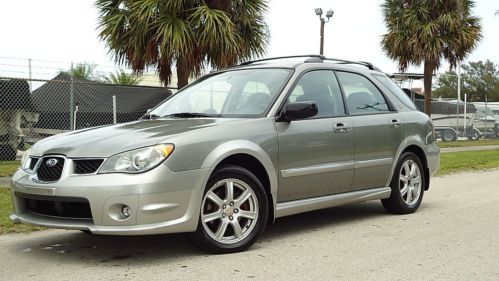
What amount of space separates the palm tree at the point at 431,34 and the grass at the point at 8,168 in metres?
15.3

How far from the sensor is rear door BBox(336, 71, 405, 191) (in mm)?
6051

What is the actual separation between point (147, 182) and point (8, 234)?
2.21m

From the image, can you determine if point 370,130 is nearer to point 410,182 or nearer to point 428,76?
point 410,182

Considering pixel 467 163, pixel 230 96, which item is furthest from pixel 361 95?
pixel 467 163

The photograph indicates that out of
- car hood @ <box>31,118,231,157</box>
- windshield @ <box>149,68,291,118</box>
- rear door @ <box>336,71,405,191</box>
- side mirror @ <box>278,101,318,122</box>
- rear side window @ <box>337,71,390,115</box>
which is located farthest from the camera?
rear side window @ <box>337,71,390,115</box>

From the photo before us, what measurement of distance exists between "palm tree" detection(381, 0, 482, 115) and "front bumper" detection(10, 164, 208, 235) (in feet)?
60.9

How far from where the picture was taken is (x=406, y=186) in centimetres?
679

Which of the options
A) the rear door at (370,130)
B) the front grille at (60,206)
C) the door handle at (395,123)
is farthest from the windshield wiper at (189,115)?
the door handle at (395,123)

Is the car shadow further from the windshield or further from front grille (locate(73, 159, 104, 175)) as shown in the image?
the windshield

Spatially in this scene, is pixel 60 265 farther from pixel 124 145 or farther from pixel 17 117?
pixel 17 117

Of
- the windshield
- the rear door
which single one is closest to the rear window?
the rear door

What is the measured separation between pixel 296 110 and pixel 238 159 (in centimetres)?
71

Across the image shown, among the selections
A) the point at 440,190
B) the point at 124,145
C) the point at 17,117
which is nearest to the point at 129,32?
the point at 17,117

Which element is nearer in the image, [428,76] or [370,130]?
[370,130]
